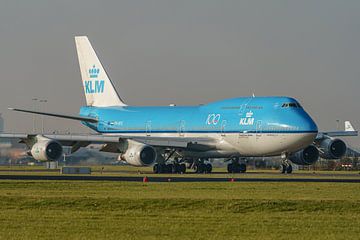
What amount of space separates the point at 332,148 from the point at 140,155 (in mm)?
17038

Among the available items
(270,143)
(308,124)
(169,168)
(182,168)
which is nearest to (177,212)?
(308,124)

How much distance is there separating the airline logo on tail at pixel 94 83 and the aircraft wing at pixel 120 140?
48.3 feet

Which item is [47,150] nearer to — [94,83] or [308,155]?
[308,155]

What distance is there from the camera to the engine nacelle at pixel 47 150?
70.9 meters

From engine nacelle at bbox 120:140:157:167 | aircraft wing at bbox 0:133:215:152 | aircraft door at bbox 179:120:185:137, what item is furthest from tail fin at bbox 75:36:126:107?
engine nacelle at bbox 120:140:157:167

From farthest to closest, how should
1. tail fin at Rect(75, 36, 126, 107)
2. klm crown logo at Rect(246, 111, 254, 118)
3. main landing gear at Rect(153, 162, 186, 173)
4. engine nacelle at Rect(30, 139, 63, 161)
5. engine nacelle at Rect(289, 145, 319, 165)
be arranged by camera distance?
tail fin at Rect(75, 36, 126, 107) → engine nacelle at Rect(289, 145, 319, 165) → main landing gear at Rect(153, 162, 186, 173) → klm crown logo at Rect(246, 111, 254, 118) → engine nacelle at Rect(30, 139, 63, 161)

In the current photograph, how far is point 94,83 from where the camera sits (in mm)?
91625

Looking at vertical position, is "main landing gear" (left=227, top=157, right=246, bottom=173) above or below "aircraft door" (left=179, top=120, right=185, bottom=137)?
below

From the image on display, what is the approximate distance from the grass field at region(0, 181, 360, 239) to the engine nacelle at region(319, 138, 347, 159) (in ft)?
105

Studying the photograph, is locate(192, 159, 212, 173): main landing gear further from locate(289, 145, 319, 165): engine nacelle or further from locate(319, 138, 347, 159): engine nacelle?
Result: locate(319, 138, 347, 159): engine nacelle

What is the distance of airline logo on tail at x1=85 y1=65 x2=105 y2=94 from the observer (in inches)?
3575

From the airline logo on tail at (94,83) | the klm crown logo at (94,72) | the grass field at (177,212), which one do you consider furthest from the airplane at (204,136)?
the grass field at (177,212)

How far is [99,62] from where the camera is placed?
91.9 m

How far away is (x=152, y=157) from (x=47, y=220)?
4406cm
